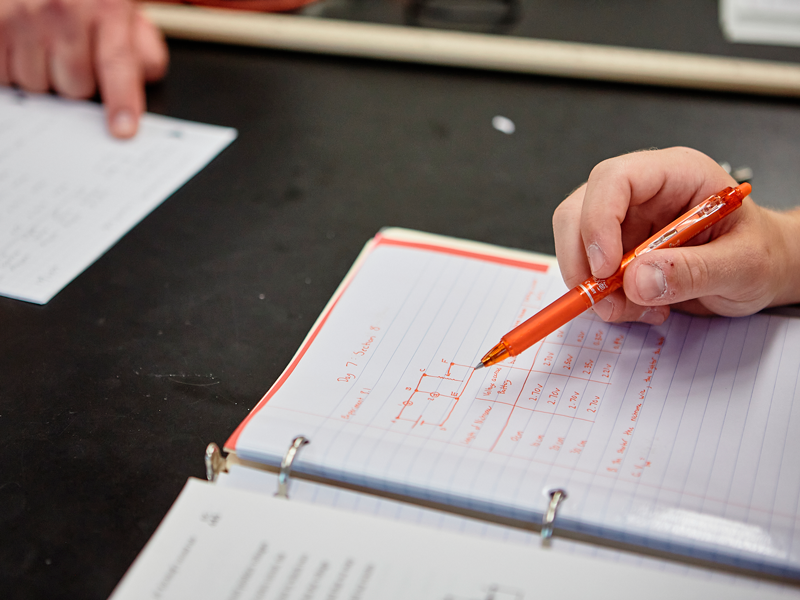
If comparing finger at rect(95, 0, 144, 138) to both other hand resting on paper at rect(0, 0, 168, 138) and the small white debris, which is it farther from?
the small white debris

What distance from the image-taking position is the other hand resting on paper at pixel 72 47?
0.92 metres

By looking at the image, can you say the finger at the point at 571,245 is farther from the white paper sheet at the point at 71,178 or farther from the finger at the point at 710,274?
the white paper sheet at the point at 71,178

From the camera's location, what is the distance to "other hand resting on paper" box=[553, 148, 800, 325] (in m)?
0.51

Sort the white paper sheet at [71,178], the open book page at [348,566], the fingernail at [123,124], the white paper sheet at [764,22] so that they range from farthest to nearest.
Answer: the white paper sheet at [764,22]
the fingernail at [123,124]
the white paper sheet at [71,178]
the open book page at [348,566]

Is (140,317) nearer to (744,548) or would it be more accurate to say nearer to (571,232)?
(571,232)

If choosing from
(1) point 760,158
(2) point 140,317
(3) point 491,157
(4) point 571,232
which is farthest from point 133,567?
(1) point 760,158

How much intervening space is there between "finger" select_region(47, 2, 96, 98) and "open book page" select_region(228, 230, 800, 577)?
0.58 metres

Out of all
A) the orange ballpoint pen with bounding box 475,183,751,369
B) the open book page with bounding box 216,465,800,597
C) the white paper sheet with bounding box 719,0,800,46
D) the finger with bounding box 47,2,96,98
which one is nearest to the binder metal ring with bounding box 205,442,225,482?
the open book page with bounding box 216,465,800,597

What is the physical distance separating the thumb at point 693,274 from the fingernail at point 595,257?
21 millimetres

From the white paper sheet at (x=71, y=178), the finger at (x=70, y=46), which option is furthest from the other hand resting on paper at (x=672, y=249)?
the finger at (x=70, y=46)

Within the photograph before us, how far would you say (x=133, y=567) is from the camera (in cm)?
40

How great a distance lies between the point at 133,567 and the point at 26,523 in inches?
4.6

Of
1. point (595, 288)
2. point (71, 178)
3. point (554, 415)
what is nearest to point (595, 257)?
point (595, 288)

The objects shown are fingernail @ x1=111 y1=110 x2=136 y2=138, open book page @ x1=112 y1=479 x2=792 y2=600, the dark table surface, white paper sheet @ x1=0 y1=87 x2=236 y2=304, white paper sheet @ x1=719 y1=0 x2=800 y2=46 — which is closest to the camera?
open book page @ x1=112 y1=479 x2=792 y2=600
